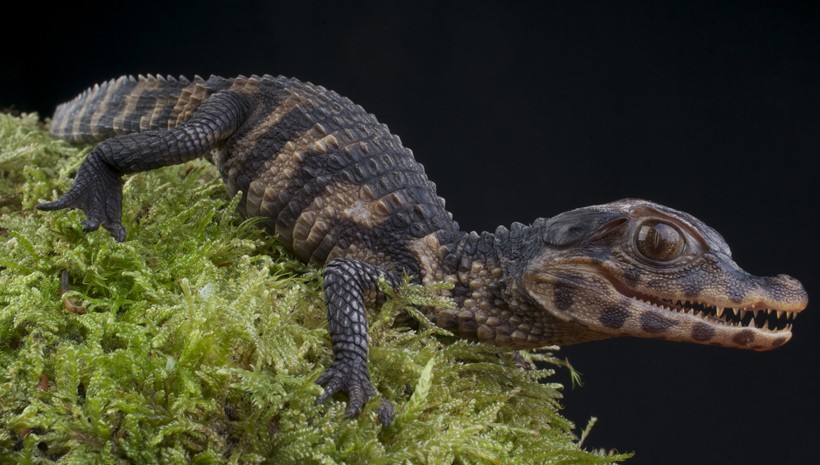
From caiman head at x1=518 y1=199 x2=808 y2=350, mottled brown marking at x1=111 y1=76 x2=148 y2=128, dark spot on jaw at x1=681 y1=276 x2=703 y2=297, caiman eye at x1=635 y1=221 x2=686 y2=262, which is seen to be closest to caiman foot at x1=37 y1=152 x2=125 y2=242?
mottled brown marking at x1=111 y1=76 x2=148 y2=128

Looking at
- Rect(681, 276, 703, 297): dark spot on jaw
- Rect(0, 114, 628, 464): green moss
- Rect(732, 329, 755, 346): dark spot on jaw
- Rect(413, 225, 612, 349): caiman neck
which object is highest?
Rect(681, 276, 703, 297): dark spot on jaw

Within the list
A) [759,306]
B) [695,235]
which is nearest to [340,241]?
[695,235]

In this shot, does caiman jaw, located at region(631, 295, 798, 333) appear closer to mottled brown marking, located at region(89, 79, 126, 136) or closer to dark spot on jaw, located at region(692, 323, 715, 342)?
dark spot on jaw, located at region(692, 323, 715, 342)

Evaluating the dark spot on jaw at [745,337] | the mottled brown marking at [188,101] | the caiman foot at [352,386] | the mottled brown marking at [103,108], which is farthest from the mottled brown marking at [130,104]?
the dark spot on jaw at [745,337]

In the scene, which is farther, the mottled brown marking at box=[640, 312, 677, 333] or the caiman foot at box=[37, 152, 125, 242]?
the caiman foot at box=[37, 152, 125, 242]

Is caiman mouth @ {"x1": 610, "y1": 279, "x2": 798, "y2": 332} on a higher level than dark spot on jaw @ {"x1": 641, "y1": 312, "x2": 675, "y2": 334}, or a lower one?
higher

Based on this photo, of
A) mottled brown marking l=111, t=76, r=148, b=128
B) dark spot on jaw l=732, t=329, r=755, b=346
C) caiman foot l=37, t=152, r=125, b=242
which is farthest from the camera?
mottled brown marking l=111, t=76, r=148, b=128

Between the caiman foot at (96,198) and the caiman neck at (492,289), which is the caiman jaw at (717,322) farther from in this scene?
the caiman foot at (96,198)
